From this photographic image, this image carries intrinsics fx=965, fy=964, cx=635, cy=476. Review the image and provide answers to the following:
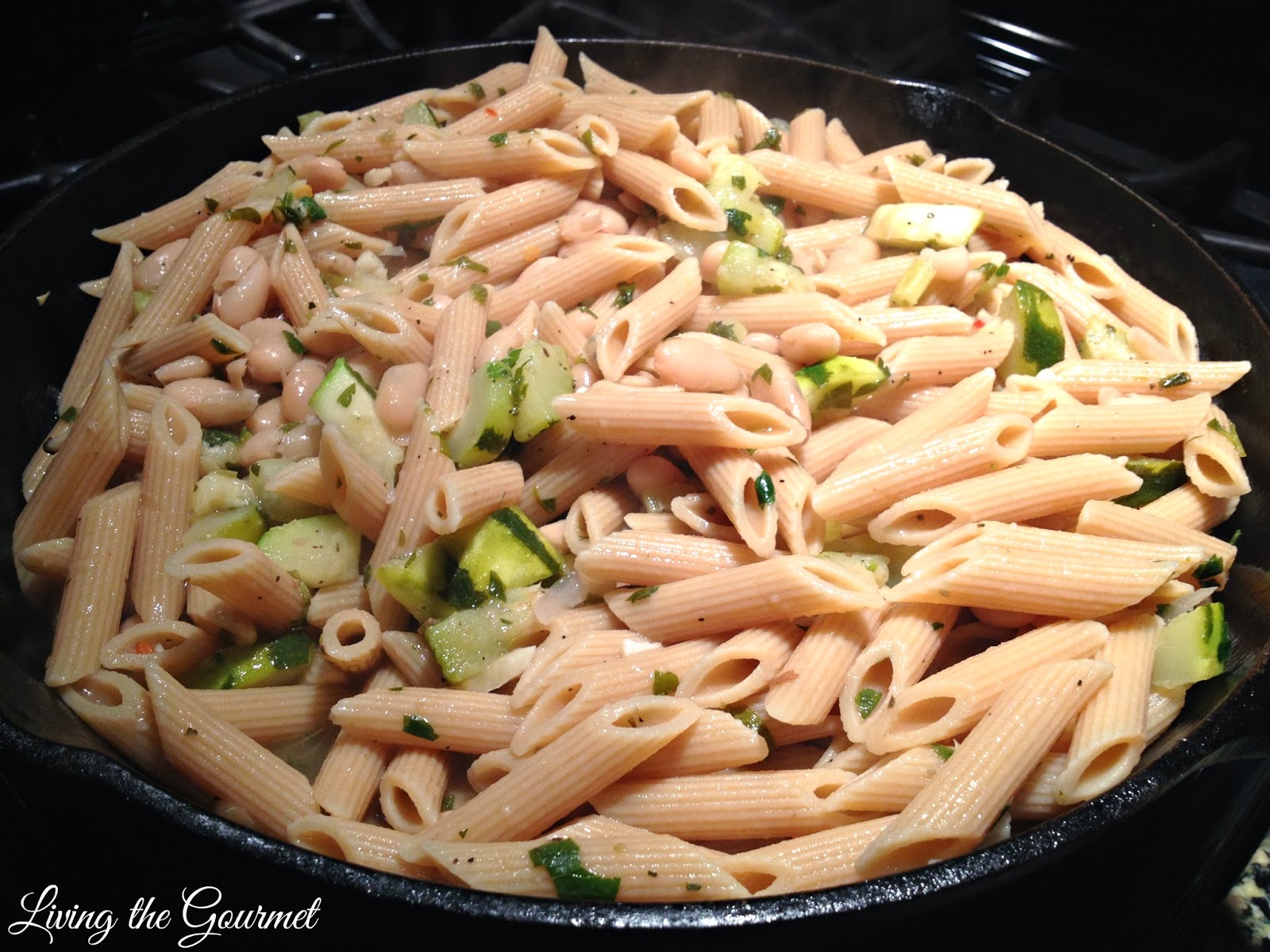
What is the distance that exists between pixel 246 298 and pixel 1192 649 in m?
2.31

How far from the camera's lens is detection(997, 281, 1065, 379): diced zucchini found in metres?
2.42

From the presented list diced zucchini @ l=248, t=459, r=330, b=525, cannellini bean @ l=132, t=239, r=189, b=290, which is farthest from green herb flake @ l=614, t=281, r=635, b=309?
cannellini bean @ l=132, t=239, r=189, b=290

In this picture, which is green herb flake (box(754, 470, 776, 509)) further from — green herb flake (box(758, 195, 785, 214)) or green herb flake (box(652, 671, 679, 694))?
green herb flake (box(758, 195, 785, 214))

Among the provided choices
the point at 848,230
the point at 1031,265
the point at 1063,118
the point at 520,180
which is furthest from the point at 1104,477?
the point at 1063,118

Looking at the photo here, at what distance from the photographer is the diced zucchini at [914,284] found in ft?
8.12

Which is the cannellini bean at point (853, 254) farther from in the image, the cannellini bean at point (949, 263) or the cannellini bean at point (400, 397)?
the cannellini bean at point (400, 397)

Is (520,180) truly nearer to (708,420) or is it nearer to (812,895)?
(708,420)

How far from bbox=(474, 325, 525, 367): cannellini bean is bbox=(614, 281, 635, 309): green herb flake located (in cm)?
29

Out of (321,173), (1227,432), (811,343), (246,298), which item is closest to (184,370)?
(246,298)

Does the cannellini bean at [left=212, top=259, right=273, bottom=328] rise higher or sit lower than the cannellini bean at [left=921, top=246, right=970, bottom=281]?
lower

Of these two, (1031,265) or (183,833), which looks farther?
(1031,265)

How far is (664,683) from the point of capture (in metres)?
1.85

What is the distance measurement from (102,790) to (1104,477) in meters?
2.01

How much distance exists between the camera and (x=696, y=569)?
1.98 metres
